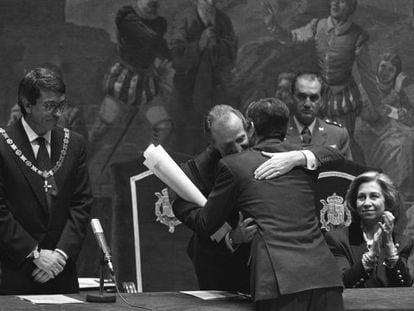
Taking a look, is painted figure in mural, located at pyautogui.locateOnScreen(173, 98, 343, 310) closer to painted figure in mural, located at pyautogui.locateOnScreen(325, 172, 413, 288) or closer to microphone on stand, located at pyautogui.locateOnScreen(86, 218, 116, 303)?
microphone on stand, located at pyautogui.locateOnScreen(86, 218, 116, 303)

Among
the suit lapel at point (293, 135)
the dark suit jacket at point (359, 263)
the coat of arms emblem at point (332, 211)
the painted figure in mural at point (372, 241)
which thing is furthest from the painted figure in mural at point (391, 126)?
the dark suit jacket at point (359, 263)

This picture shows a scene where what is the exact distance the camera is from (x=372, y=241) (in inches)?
235

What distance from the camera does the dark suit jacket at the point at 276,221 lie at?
4.43 meters

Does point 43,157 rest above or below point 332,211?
above

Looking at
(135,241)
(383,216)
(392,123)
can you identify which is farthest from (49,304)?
(392,123)

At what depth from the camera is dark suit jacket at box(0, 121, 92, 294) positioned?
4.89 metres

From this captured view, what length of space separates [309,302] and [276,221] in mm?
418

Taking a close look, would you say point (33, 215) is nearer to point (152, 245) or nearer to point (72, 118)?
point (152, 245)

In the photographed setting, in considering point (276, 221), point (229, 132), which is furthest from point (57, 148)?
point (276, 221)

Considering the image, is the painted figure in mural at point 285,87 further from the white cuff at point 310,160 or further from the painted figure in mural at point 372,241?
the white cuff at point 310,160

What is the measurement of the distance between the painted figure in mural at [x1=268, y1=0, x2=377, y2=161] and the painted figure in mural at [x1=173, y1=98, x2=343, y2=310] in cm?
484

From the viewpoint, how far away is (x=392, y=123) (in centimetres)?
953

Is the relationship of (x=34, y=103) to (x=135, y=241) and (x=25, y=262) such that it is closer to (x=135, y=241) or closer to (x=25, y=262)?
(x=25, y=262)

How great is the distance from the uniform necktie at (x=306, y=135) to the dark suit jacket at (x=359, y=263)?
1086mm
